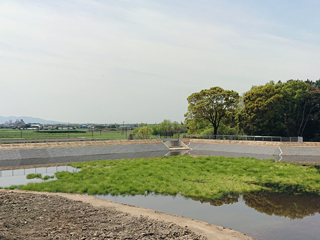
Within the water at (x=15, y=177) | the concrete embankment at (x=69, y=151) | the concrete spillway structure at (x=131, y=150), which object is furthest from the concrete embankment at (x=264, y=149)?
the water at (x=15, y=177)

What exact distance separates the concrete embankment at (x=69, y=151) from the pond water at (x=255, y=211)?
2065 cm

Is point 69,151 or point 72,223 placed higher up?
point 69,151

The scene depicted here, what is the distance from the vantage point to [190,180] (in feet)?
74.1

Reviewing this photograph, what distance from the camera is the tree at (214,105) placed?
59719 mm

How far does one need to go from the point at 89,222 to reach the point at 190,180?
1198 cm

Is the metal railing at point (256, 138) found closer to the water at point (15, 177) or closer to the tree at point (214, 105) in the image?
the tree at point (214, 105)

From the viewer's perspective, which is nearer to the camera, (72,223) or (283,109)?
(72,223)

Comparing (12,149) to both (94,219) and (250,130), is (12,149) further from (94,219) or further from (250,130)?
(250,130)

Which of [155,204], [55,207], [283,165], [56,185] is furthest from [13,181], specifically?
[283,165]

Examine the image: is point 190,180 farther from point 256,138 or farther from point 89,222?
point 256,138

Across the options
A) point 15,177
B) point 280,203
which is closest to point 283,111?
point 280,203

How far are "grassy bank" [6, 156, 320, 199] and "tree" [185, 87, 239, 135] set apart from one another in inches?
1216

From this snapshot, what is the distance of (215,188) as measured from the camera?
19.6 meters

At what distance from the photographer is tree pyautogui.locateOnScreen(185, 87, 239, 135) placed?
2351 inches
